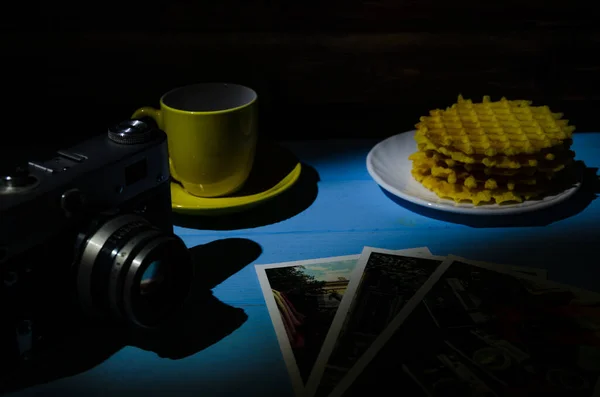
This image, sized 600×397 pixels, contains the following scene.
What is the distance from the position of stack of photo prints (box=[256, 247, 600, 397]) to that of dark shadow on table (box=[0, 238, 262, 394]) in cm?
6

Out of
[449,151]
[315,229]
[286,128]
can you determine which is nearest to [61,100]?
[286,128]

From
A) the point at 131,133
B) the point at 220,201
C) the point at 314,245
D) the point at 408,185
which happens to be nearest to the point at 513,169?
the point at 408,185

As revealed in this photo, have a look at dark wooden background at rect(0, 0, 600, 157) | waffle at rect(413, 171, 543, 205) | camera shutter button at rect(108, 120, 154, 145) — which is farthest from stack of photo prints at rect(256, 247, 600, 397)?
dark wooden background at rect(0, 0, 600, 157)

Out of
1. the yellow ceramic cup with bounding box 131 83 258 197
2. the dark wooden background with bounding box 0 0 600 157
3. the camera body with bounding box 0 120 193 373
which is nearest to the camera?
the camera body with bounding box 0 120 193 373

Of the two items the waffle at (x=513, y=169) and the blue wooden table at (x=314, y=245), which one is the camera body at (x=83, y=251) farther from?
the waffle at (x=513, y=169)

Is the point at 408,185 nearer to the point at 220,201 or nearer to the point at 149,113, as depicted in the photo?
the point at 220,201

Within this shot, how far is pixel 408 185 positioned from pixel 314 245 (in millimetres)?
181

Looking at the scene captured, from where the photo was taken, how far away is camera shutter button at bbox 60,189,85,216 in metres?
0.65

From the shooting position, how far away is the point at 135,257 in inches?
25.9

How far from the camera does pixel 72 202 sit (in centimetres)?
65

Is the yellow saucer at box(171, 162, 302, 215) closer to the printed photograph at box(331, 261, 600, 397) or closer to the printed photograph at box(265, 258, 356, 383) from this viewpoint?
the printed photograph at box(265, 258, 356, 383)

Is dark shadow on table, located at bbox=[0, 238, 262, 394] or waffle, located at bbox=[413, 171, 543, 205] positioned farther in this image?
waffle, located at bbox=[413, 171, 543, 205]

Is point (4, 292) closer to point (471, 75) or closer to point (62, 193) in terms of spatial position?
point (62, 193)

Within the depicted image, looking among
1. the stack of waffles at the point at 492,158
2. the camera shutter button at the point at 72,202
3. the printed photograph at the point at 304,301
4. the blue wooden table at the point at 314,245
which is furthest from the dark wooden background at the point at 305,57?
the camera shutter button at the point at 72,202
